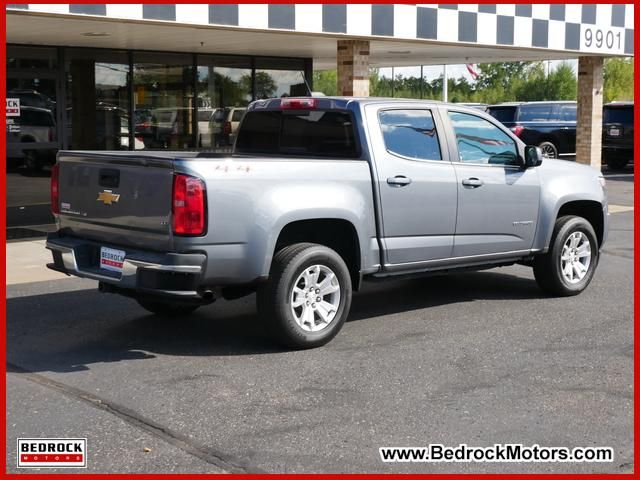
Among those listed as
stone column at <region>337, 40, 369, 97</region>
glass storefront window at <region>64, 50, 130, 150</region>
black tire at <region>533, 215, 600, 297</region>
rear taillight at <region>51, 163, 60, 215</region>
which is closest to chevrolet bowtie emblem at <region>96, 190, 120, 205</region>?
rear taillight at <region>51, 163, 60, 215</region>

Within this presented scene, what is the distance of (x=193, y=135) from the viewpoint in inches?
663

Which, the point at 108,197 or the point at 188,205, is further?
the point at 108,197

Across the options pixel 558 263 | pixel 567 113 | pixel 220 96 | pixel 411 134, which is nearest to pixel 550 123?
pixel 567 113

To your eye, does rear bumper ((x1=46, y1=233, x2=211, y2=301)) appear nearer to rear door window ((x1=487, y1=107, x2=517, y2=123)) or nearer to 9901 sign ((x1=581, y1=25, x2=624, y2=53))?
9901 sign ((x1=581, y1=25, x2=624, y2=53))

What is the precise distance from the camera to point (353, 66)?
1344 cm

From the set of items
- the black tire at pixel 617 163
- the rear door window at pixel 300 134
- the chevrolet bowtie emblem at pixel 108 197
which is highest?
the rear door window at pixel 300 134

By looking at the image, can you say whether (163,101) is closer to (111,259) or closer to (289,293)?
(111,259)

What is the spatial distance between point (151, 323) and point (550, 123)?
19199 mm

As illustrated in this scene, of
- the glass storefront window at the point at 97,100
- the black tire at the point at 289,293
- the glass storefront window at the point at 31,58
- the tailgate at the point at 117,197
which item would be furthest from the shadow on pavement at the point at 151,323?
the glass storefront window at the point at 97,100

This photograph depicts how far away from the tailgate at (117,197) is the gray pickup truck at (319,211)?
1 centimetres

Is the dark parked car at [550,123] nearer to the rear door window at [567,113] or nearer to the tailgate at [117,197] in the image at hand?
the rear door window at [567,113]

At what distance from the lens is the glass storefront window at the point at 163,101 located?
51.9 ft

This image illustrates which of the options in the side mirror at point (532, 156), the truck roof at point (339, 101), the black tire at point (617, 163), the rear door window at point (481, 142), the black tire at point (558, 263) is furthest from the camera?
the black tire at point (617, 163)

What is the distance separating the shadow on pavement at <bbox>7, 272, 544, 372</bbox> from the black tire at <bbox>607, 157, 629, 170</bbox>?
16.4 m
